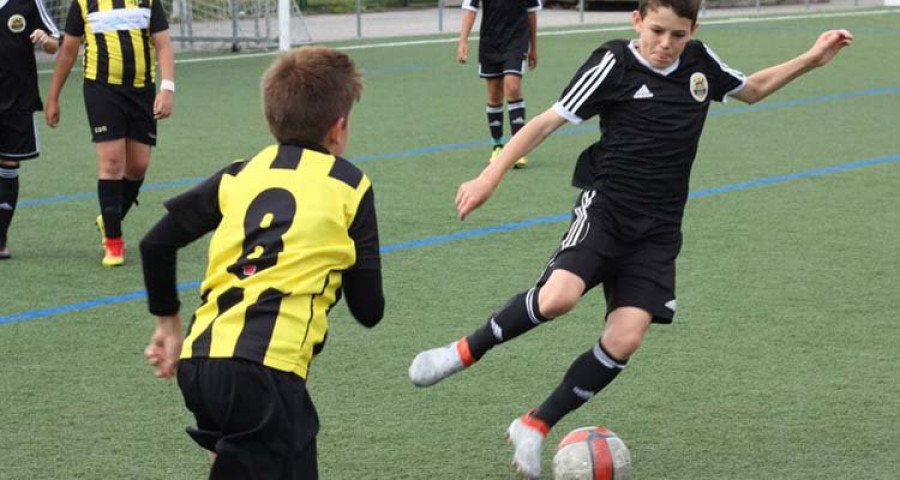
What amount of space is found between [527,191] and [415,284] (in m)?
2.86

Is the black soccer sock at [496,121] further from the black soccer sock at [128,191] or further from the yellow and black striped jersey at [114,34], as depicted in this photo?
the yellow and black striped jersey at [114,34]

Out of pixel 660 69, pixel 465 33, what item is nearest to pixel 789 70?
pixel 660 69

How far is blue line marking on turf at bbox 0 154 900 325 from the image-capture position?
677cm

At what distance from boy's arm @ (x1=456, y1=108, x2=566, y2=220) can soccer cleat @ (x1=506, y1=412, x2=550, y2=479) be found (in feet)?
2.34

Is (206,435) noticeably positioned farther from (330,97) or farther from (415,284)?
(415,284)

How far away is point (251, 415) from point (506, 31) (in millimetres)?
8503

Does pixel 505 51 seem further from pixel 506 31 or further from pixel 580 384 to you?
pixel 580 384

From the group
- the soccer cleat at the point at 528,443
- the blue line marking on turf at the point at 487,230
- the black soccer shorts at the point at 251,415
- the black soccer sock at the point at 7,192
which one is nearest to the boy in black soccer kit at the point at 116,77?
the black soccer sock at the point at 7,192

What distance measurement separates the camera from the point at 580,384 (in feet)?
15.1

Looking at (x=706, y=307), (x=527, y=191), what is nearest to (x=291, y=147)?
(x=706, y=307)

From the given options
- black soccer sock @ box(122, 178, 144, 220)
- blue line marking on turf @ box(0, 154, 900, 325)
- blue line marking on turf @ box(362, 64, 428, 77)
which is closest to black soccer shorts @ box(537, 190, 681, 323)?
blue line marking on turf @ box(0, 154, 900, 325)

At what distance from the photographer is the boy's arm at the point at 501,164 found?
442 cm

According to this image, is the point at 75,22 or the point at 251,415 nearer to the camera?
the point at 251,415

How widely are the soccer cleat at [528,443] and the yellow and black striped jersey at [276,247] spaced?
1366 millimetres
